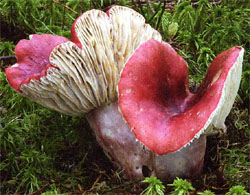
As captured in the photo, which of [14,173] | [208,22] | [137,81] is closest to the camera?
[137,81]

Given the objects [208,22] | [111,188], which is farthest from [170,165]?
[208,22]

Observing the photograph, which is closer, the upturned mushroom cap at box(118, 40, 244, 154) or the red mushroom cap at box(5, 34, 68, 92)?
the upturned mushroom cap at box(118, 40, 244, 154)

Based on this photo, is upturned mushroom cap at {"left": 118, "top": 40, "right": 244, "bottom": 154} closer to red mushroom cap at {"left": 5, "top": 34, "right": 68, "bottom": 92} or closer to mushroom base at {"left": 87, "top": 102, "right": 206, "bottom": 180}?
mushroom base at {"left": 87, "top": 102, "right": 206, "bottom": 180}

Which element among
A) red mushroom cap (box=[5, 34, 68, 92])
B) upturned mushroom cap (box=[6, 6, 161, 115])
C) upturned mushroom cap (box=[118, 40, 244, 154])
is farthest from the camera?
red mushroom cap (box=[5, 34, 68, 92])

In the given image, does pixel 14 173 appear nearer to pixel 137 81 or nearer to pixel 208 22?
pixel 137 81

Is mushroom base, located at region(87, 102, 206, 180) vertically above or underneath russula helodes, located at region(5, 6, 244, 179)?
underneath

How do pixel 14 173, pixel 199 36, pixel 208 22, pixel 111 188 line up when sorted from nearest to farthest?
pixel 111 188
pixel 14 173
pixel 199 36
pixel 208 22

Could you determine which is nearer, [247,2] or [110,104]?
[110,104]

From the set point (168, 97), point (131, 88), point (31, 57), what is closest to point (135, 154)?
point (168, 97)

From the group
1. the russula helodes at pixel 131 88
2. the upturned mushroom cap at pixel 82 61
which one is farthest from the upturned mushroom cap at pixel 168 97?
the upturned mushroom cap at pixel 82 61

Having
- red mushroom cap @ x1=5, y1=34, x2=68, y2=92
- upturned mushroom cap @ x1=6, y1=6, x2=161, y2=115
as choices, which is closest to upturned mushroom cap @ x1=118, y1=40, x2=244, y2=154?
upturned mushroom cap @ x1=6, y1=6, x2=161, y2=115
